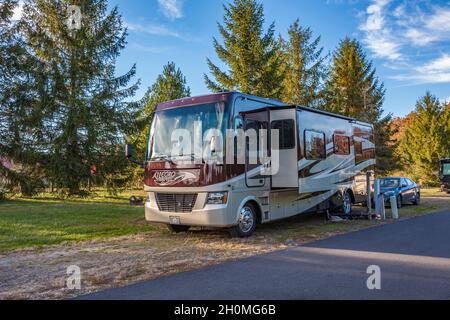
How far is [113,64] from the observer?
66.0 feet

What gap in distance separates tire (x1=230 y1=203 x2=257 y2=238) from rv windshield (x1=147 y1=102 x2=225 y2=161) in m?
1.84

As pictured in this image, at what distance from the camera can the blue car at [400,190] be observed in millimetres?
16797

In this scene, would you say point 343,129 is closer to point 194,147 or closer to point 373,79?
point 194,147

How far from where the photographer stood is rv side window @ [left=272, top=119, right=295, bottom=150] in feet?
33.1

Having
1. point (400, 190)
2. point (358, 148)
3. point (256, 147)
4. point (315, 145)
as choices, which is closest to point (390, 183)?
point (400, 190)

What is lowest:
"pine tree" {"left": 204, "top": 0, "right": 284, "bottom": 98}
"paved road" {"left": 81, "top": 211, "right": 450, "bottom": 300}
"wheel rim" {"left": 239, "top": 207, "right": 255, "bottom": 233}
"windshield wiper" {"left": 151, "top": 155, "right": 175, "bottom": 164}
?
"paved road" {"left": 81, "top": 211, "right": 450, "bottom": 300}

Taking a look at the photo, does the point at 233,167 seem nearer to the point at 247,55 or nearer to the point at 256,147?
the point at 256,147

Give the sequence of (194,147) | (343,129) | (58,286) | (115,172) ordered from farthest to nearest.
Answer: (115,172), (343,129), (194,147), (58,286)

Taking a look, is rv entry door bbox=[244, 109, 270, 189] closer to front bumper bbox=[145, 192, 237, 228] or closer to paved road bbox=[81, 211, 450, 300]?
front bumper bbox=[145, 192, 237, 228]

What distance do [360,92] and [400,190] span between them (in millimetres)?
15983

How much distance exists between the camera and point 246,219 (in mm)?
9172

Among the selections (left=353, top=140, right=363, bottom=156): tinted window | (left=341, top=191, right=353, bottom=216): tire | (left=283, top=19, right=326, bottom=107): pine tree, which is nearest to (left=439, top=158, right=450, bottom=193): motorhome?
(left=283, top=19, right=326, bottom=107): pine tree

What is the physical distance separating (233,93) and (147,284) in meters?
4.92
